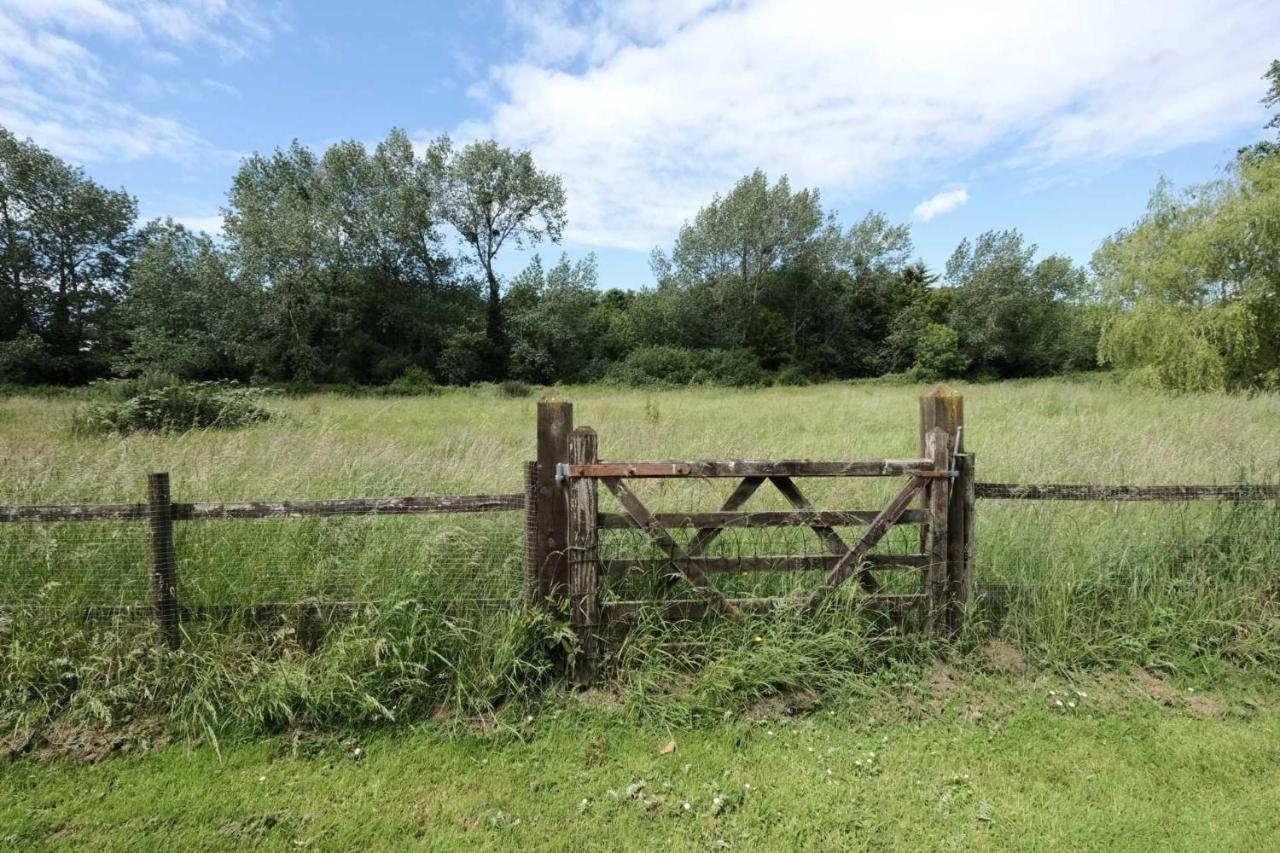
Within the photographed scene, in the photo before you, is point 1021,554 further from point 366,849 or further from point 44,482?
point 44,482

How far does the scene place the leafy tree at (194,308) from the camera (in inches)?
1340

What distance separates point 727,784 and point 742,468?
1777 mm

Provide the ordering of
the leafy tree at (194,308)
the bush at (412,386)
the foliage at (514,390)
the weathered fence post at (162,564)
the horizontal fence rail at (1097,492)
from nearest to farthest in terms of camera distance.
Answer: the weathered fence post at (162,564)
the horizontal fence rail at (1097,492)
the foliage at (514,390)
the bush at (412,386)
the leafy tree at (194,308)

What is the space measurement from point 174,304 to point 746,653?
41.2 meters

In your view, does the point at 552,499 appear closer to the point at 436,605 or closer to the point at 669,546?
the point at 669,546

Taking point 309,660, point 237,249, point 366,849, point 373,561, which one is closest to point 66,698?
point 309,660

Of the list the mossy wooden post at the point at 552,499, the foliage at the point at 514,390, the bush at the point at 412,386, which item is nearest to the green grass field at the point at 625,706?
the mossy wooden post at the point at 552,499

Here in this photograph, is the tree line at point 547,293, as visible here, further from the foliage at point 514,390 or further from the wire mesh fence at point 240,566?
the wire mesh fence at point 240,566

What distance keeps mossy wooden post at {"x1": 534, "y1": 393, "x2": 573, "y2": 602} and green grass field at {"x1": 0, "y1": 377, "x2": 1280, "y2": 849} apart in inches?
12.7

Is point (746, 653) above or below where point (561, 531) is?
below

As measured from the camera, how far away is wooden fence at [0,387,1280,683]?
388 centimetres

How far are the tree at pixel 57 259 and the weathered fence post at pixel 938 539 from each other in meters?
46.7

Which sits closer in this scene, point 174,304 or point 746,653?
point 746,653

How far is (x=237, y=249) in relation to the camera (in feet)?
115
